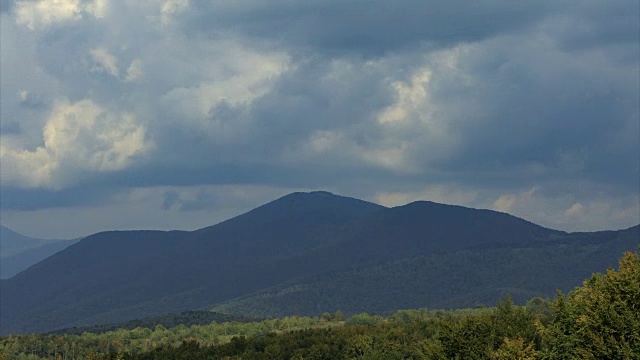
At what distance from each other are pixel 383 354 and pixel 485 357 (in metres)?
74.1

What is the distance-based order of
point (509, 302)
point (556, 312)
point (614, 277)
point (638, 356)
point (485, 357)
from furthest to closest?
point (509, 302)
point (485, 357)
point (556, 312)
point (614, 277)
point (638, 356)

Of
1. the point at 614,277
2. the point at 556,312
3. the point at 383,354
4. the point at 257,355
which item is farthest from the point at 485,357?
the point at 257,355

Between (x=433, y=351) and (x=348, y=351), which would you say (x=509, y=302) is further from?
(x=348, y=351)

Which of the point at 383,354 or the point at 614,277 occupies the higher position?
the point at 614,277

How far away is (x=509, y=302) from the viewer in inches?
5266

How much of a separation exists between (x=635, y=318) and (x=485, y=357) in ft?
109

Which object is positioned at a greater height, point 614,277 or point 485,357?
point 614,277

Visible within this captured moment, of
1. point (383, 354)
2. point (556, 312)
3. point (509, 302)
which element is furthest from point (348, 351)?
point (556, 312)

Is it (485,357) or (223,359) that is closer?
(485,357)

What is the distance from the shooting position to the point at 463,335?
103188 millimetres

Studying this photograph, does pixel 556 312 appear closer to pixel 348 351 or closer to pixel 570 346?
pixel 570 346

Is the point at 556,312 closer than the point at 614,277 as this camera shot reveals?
No

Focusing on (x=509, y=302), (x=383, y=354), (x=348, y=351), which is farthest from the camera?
(x=348, y=351)

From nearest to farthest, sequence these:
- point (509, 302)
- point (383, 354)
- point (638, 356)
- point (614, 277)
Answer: point (638, 356), point (614, 277), point (509, 302), point (383, 354)
